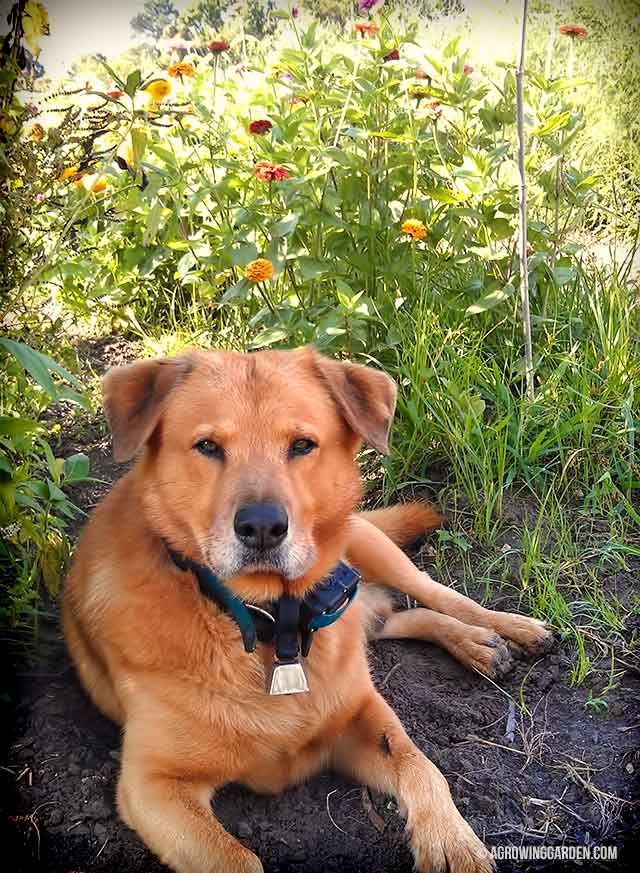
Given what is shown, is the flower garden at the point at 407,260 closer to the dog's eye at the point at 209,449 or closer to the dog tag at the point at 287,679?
the dog tag at the point at 287,679

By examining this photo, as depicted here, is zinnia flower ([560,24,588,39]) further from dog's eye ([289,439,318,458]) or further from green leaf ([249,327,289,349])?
dog's eye ([289,439,318,458])

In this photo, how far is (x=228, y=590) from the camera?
220cm

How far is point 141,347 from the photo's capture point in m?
3.91

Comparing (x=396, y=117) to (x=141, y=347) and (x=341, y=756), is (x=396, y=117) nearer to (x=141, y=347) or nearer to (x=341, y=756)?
(x=141, y=347)

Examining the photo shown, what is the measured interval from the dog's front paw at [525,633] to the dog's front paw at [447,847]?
815 mm

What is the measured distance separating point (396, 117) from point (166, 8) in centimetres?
112

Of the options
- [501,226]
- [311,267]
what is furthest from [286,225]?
[501,226]

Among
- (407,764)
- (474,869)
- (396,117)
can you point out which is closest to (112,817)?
(407,764)

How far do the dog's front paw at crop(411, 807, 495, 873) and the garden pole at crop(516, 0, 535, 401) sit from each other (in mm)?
1831

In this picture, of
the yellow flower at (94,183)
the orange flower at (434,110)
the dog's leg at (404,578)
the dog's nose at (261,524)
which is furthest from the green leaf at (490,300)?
the dog's nose at (261,524)

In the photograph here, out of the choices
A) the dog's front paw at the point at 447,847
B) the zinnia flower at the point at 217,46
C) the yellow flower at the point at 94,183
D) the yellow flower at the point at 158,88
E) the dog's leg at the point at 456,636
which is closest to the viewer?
the dog's front paw at the point at 447,847

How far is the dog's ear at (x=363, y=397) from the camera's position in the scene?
2324 mm

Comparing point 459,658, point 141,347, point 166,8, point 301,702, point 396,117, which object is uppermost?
point 166,8

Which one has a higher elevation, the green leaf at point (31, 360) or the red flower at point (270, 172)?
the red flower at point (270, 172)
